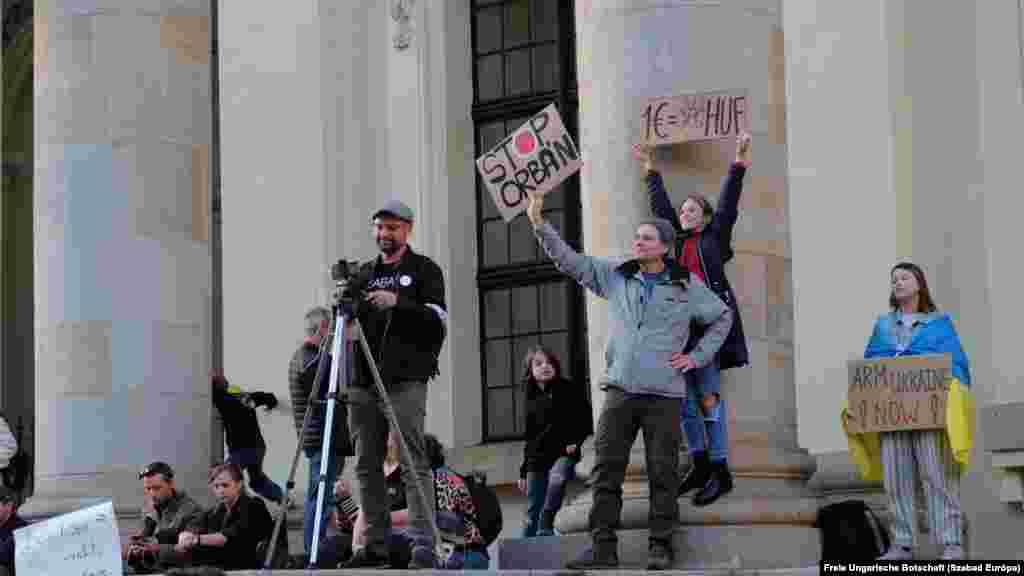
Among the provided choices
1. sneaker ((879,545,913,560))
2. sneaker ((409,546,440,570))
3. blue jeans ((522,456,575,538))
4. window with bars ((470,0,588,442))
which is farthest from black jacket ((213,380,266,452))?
sneaker ((879,545,913,560))

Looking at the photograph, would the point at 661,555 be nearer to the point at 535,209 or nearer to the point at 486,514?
the point at 535,209

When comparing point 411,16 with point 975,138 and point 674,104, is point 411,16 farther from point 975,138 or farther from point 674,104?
point 674,104

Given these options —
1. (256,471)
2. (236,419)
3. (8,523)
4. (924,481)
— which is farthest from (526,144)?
(236,419)

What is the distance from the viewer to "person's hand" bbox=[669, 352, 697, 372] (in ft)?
42.7

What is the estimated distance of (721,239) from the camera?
13578 mm

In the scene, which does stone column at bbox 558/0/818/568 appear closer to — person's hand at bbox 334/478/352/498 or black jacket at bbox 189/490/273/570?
black jacket at bbox 189/490/273/570

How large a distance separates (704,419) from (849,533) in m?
1.26

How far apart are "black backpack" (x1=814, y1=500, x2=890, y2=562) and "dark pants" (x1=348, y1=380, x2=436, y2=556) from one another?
7.13ft

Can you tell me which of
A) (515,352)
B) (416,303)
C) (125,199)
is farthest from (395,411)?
(515,352)

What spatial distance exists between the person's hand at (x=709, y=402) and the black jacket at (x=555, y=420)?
3579mm

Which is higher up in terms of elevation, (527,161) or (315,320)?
(527,161)

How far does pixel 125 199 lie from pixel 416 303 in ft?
16.4

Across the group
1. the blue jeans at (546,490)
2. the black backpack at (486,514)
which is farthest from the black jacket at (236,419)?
the black backpack at (486,514)

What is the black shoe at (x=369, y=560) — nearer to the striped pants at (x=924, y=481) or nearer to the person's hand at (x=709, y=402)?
the person's hand at (x=709, y=402)
